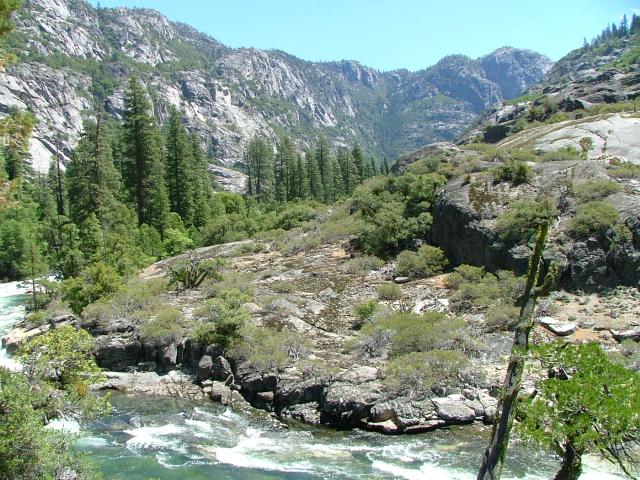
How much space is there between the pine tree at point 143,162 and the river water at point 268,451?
3564 centimetres

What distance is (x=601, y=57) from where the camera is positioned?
7456 inches

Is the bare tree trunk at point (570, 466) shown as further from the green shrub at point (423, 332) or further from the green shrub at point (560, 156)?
the green shrub at point (560, 156)

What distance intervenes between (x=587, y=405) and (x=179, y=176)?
5573 cm

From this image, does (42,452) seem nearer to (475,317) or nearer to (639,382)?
(639,382)

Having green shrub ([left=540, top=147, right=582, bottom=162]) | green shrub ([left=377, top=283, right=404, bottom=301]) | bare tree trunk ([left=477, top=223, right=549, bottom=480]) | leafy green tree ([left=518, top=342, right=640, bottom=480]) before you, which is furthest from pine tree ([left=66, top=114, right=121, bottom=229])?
leafy green tree ([left=518, top=342, right=640, bottom=480])

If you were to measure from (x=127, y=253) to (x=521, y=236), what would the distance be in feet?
85.2

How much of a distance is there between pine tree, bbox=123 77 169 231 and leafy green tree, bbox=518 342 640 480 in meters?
47.0

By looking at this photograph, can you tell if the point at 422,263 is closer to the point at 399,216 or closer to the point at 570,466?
the point at 399,216

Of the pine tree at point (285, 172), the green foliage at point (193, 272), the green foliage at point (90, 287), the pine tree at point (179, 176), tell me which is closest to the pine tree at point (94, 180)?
the pine tree at point (179, 176)

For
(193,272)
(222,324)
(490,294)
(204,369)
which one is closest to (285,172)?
(193,272)

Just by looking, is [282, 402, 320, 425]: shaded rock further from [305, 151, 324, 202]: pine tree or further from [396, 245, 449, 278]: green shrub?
[305, 151, 324, 202]: pine tree

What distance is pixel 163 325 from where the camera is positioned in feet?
74.0

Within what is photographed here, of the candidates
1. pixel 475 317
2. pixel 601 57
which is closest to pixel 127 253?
pixel 475 317

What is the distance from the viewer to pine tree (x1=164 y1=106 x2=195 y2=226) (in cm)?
5803
